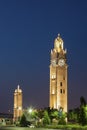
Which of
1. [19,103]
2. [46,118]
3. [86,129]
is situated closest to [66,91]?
[19,103]

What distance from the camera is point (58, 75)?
153000mm

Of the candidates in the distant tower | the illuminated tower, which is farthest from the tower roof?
the distant tower

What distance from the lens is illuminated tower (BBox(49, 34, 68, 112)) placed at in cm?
14975

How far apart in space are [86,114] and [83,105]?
4288mm

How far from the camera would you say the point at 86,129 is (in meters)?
69.8

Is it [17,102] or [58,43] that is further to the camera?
[17,102]

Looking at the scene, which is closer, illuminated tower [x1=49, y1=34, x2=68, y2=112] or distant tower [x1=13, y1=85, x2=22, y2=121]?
illuminated tower [x1=49, y1=34, x2=68, y2=112]

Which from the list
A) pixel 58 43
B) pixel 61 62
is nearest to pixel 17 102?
Answer: pixel 61 62

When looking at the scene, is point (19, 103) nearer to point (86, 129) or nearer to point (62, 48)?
point (62, 48)

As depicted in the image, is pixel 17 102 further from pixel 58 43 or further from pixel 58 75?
pixel 58 43

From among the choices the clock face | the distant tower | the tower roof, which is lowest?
the distant tower

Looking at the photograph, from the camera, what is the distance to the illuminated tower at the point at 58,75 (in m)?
150

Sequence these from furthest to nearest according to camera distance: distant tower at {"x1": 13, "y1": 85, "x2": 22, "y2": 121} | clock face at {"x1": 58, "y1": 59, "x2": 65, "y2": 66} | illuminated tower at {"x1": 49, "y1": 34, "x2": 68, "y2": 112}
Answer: distant tower at {"x1": 13, "y1": 85, "x2": 22, "y2": 121} < clock face at {"x1": 58, "y1": 59, "x2": 65, "y2": 66} < illuminated tower at {"x1": 49, "y1": 34, "x2": 68, "y2": 112}

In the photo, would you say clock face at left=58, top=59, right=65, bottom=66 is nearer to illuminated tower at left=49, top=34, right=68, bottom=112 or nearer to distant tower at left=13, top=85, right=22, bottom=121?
illuminated tower at left=49, top=34, right=68, bottom=112
